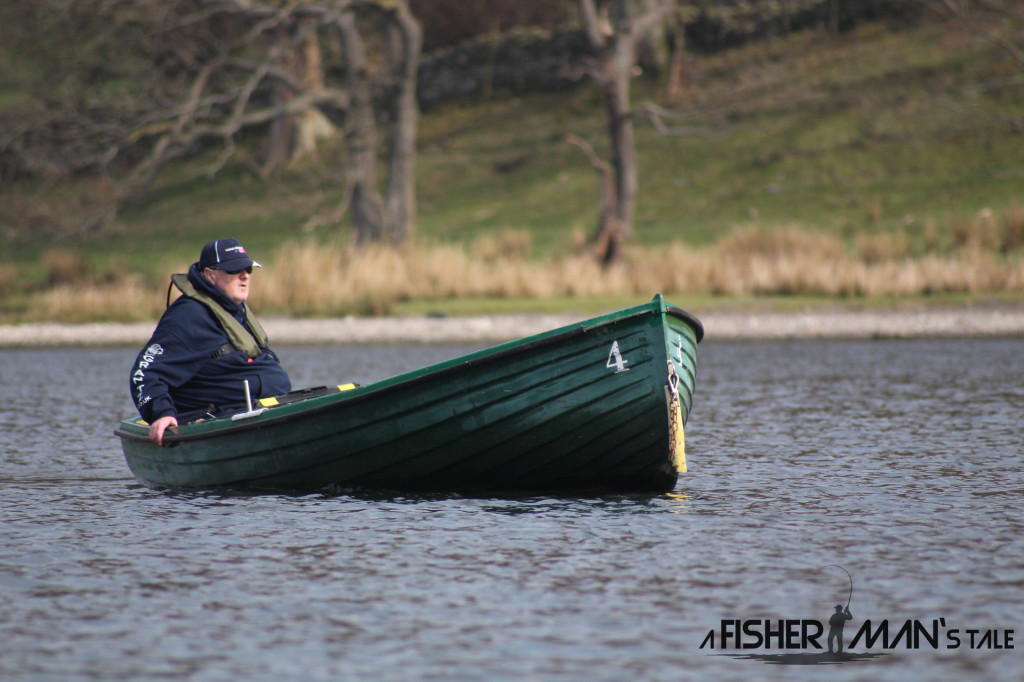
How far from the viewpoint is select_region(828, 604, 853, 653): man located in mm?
5531

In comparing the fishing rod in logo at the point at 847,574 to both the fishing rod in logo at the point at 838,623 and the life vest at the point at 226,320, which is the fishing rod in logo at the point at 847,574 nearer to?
the fishing rod in logo at the point at 838,623

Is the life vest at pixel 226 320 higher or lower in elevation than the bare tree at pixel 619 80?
lower

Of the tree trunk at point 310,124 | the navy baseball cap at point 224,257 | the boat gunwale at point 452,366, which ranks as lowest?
the boat gunwale at point 452,366

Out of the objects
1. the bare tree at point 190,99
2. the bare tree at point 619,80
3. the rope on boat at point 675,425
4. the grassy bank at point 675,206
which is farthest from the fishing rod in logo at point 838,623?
the bare tree at point 619,80

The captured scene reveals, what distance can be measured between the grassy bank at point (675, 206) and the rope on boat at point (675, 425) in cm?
1513

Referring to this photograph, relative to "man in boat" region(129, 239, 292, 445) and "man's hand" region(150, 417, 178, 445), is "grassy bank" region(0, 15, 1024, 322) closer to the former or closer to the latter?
→ "man in boat" region(129, 239, 292, 445)

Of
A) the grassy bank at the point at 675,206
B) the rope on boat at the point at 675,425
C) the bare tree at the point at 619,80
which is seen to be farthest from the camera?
the bare tree at the point at 619,80

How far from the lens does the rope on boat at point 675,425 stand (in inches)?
331

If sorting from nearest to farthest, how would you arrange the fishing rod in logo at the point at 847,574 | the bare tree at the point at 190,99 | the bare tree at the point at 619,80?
→ the fishing rod in logo at the point at 847,574
the bare tree at the point at 190,99
the bare tree at the point at 619,80

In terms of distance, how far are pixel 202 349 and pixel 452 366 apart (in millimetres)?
1713

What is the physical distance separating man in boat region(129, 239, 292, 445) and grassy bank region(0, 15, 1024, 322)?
14310mm

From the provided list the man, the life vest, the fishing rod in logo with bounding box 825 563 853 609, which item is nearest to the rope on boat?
the fishing rod in logo with bounding box 825 563 853 609

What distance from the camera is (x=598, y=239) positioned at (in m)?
27.5

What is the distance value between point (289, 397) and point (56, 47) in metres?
28.1
